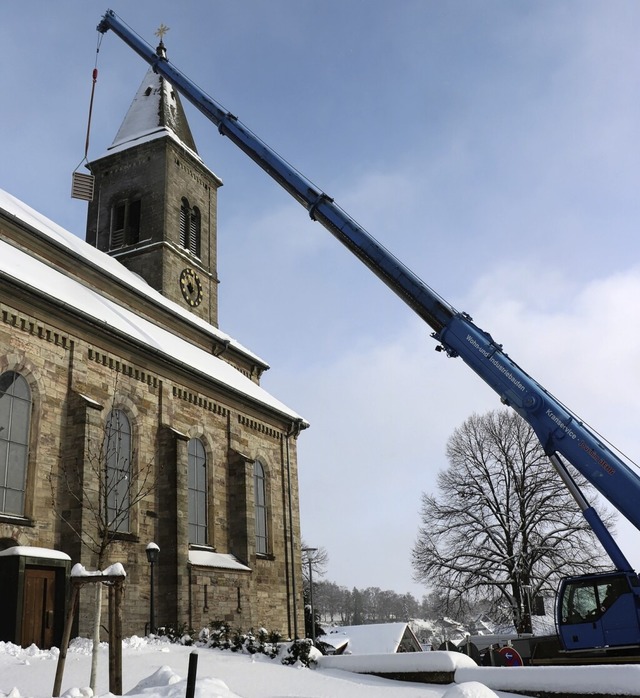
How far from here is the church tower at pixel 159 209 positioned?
34125mm

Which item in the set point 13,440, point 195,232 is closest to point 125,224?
point 195,232

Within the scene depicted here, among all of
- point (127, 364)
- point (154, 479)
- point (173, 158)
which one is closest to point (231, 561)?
point (154, 479)

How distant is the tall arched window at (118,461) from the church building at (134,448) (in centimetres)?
6

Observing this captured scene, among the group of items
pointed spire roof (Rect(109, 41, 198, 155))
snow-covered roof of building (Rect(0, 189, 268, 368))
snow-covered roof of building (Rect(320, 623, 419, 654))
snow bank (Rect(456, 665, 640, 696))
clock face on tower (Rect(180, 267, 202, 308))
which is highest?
pointed spire roof (Rect(109, 41, 198, 155))

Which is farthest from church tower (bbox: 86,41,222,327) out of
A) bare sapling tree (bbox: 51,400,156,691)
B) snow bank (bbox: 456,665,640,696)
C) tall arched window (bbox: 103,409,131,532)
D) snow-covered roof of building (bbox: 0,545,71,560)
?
snow bank (bbox: 456,665,640,696)

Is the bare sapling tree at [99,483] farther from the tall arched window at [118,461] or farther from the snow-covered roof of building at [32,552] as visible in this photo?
the snow-covered roof of building at [32,552]

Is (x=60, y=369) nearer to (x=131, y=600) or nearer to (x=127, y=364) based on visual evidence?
(x=127, y=364)

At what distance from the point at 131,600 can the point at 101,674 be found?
644 centimetres

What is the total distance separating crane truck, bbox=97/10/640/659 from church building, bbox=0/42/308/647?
793cm

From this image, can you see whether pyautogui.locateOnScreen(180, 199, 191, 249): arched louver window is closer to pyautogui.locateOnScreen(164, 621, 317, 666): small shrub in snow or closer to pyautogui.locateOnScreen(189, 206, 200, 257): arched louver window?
pyautogui.locateOnScreen(189, 206, 200, 257): arched louver window

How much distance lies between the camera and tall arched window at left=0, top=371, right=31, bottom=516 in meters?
16.6

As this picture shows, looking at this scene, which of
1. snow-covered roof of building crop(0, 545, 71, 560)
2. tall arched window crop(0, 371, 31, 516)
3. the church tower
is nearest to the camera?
snow-covered roof of building crop(0, 545, 71, 560)

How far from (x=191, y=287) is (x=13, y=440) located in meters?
19.1

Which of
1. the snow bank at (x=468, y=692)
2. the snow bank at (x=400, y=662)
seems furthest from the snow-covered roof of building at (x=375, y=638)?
the snow bank at (x=468, y=692)
